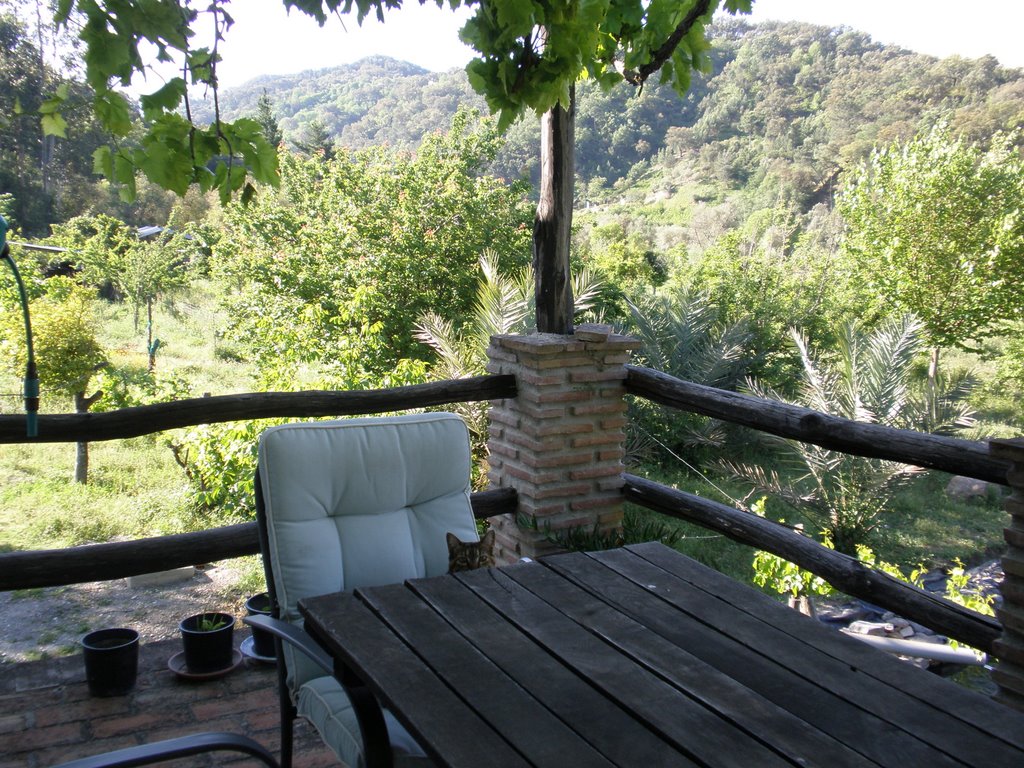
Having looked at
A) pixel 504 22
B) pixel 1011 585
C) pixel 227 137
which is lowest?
pixel 1011 585

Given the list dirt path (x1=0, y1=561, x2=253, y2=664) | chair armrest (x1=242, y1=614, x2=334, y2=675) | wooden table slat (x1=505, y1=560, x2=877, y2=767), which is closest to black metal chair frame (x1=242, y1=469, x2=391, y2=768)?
chair armrest (x1=242, y1=614, x2=334, y2=675)

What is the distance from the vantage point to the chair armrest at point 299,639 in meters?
1.69

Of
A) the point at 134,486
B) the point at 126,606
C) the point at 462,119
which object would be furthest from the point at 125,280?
the point at 126,606

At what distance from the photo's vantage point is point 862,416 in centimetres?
778

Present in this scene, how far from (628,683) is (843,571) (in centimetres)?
127

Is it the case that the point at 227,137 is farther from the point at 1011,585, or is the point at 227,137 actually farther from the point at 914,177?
the point at 914,177

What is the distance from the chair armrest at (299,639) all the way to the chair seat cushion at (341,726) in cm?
8

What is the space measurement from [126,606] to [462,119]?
8.54 m

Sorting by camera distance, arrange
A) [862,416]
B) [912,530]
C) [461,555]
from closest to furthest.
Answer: [461,555] → [862,416] → [912,530]

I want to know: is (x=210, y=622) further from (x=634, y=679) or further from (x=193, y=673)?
(x=634, y=679)

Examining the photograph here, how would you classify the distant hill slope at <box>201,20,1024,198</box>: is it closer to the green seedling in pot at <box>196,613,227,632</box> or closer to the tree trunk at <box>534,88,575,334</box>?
the tree trunk at <box>534,88,575,334</box>

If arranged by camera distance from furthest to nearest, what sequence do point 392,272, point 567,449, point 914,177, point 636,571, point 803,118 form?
point 803,118
point 914,177
point 392,272
point 567,449
point 636,571

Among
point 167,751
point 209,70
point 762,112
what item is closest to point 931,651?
point 167,751

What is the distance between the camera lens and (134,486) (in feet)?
26.3
